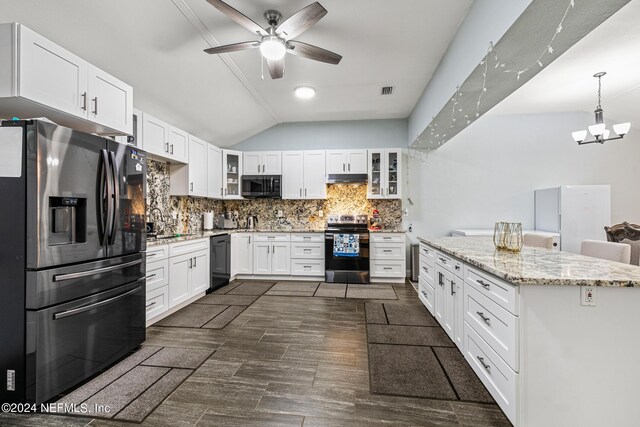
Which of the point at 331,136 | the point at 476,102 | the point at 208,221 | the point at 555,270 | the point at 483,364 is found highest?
the point at 331,136

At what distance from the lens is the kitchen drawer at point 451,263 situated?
232cm

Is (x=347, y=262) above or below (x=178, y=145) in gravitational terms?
below

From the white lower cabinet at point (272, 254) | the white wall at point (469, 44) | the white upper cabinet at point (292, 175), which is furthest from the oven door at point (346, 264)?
the white wall at point (469, 44)

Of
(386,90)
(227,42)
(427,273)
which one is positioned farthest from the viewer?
(386,90)

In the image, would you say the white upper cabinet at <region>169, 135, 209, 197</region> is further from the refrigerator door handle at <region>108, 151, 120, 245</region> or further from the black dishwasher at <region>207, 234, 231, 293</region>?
the refrigerator door handle at <region>108, 151, 120, 245</region>

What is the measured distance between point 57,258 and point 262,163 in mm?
3847

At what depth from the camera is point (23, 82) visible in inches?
68.7

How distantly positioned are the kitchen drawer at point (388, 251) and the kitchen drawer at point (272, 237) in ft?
4.98

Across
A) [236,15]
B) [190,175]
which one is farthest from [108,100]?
[190,175]

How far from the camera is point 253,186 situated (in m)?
5.34

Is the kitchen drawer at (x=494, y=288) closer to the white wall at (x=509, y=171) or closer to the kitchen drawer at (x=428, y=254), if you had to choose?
the kitchen drawer at (x=428, y=254)

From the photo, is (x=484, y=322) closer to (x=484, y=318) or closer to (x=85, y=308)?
(x=484, y=318)

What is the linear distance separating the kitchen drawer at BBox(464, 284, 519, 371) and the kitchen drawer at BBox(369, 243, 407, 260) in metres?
2.65

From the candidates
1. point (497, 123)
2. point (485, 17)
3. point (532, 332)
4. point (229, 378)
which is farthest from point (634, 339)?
point (497, 123)
